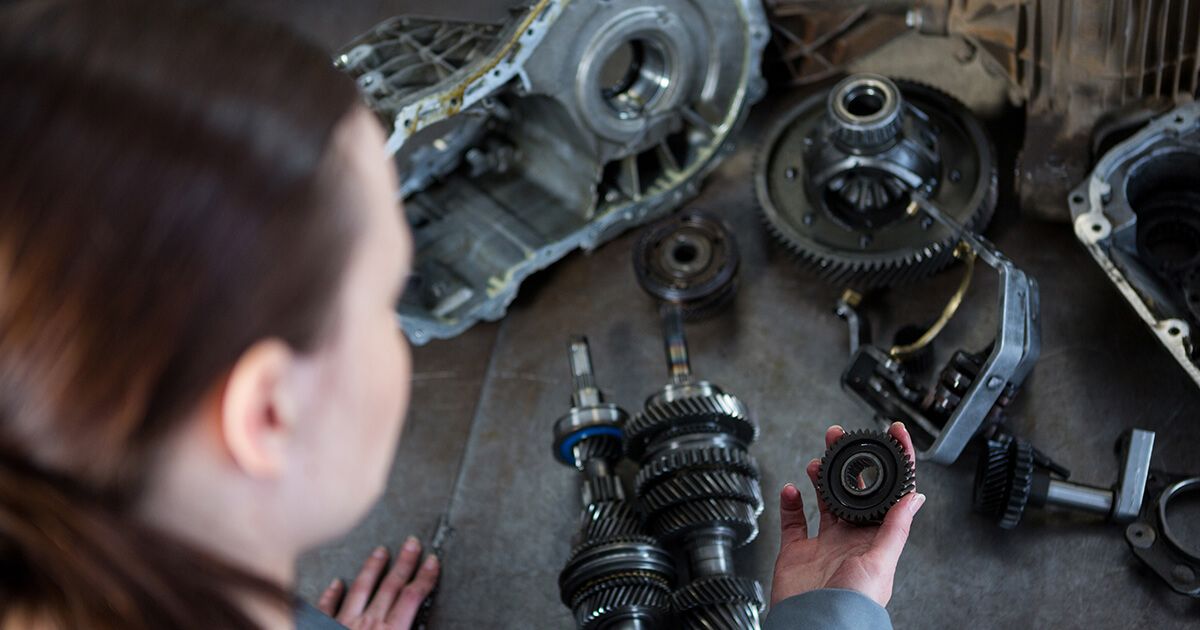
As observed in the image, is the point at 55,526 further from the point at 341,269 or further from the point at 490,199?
Answer: the point at 490,199

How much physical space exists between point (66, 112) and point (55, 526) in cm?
34

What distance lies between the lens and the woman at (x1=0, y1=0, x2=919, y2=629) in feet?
3.37

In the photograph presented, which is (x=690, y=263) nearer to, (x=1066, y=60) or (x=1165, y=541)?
(x=1066, y=60)

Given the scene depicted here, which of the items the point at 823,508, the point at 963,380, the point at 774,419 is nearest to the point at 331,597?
the point at 774,419

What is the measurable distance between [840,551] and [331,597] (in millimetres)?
1297

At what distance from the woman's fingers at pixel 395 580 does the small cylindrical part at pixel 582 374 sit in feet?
1.67

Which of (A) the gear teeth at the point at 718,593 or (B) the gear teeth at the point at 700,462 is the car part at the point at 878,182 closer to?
(B) the gear teeth at the point at 700,462

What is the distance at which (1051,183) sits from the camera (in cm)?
302

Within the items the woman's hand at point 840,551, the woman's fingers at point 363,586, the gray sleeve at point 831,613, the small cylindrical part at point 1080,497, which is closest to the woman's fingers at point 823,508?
the woman's hand at point 840,551

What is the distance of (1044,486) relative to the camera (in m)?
2.62

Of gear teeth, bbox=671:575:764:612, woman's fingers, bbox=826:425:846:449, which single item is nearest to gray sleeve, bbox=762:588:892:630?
woman's fingers, bbox=826:425:846:449

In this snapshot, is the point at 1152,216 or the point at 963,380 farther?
the point at 1152,216

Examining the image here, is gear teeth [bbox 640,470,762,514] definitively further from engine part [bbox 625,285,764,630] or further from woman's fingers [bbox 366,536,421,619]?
woman's fingers [bbox 366,536,421,619]

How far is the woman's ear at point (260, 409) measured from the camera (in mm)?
1087
